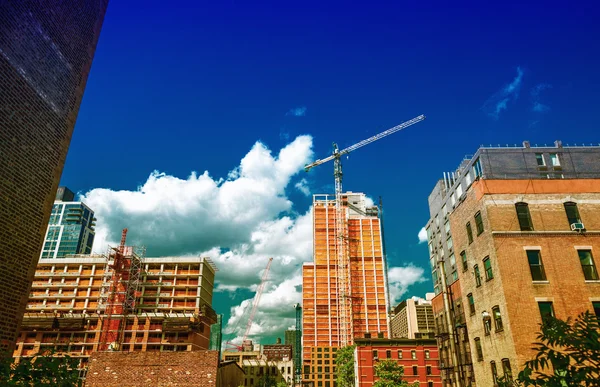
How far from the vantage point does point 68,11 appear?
21.3 meters

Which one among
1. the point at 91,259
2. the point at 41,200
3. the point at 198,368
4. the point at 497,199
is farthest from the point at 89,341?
the point at 497,199

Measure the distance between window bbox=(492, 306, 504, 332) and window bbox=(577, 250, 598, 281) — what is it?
582cm

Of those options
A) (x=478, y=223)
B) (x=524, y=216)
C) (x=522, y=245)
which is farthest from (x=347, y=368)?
(x=524, y=216)

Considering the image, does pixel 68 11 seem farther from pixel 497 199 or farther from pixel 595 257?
pixel 595 257

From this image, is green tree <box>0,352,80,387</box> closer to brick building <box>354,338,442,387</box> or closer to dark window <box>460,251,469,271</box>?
dark window <box>460,251,469,271</box>

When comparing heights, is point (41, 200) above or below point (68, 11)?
below

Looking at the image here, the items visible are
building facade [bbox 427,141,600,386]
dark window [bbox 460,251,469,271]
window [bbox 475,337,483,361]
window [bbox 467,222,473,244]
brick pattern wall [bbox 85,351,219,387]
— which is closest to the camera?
building facade [bbox 427,141,600,386]

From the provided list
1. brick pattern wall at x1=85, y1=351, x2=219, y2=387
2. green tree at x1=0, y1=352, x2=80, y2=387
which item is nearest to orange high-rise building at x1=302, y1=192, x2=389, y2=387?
brick pattern wall at x1=85, y1=351, x2=219, y2=387

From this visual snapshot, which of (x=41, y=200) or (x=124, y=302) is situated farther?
(x=124, y=302)

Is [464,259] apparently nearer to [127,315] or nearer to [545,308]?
[545,308]

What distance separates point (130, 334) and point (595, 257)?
83356 mm

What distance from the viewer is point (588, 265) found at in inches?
989

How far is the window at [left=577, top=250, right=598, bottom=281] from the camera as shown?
24750 millimetres

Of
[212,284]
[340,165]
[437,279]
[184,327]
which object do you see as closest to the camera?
[437,279]
